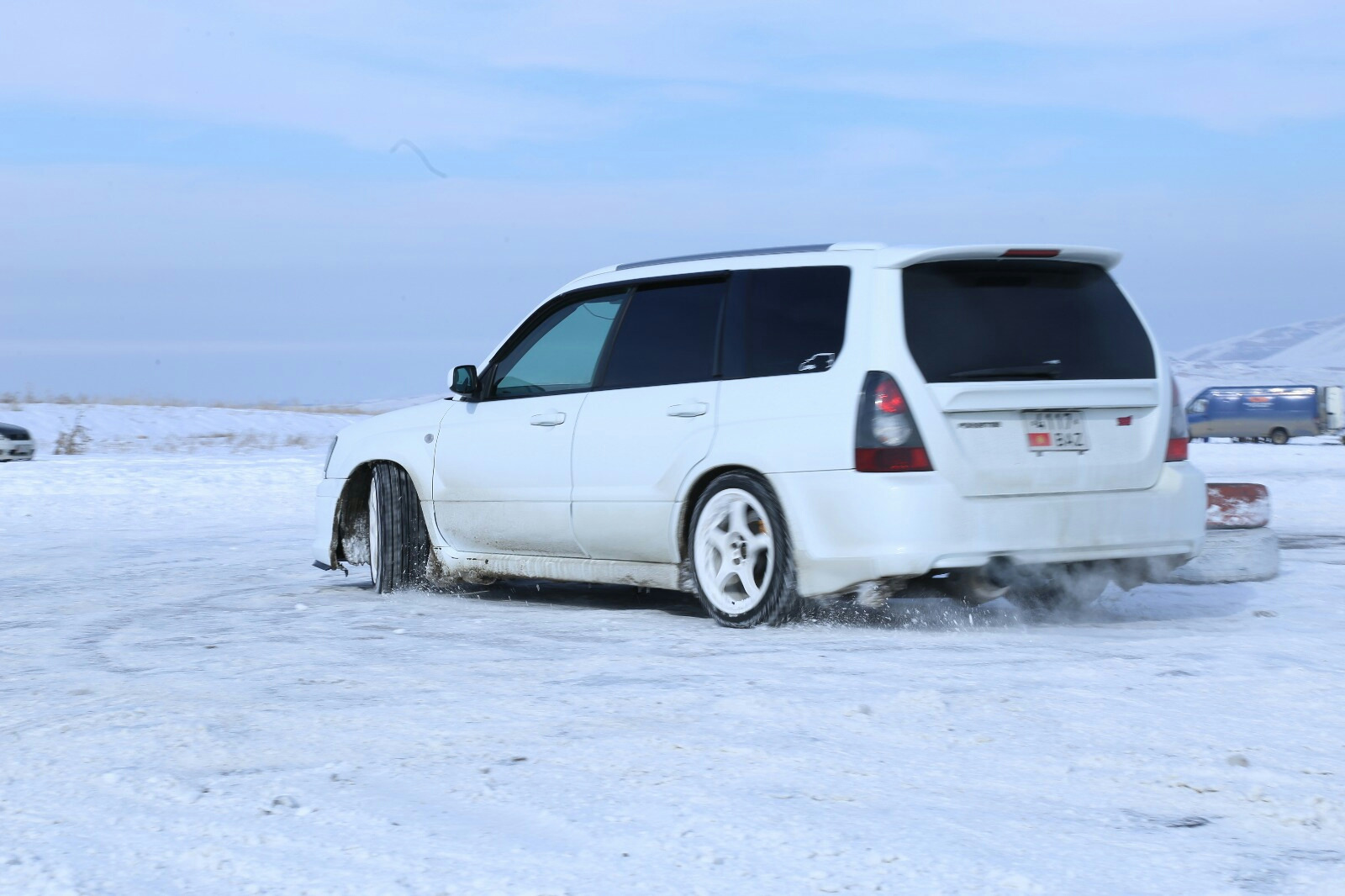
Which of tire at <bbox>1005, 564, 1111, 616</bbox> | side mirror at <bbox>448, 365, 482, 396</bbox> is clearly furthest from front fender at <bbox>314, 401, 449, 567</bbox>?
tire at <bbox>1005, 564, 1111, 616</bbox>

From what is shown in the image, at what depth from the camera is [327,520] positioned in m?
8.88

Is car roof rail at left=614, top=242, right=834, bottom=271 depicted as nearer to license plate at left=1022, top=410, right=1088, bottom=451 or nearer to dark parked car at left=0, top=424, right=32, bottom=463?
license plate at left=1022, top=410, right=1088, bottom=451

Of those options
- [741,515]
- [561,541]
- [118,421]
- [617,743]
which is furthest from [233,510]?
[118,421]

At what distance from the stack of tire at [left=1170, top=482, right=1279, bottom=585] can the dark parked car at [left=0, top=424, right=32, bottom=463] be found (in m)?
23.8

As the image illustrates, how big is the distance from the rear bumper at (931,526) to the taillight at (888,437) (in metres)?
0.04

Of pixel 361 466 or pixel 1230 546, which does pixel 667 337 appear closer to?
pixel 361 466

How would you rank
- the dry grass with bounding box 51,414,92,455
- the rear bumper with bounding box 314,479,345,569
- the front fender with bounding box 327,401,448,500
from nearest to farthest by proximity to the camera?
the front fender with bounding box 327,401,448,500, the rear bumper with bounding box 314,479,345,569, the dry grass with bounding box 51,414,92,455

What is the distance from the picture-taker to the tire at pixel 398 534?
27.5ft

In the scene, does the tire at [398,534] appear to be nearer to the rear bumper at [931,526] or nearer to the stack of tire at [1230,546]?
the rear bumper at [931,526]

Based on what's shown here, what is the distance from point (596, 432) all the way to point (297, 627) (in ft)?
5.51

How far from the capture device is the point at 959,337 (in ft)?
20.5

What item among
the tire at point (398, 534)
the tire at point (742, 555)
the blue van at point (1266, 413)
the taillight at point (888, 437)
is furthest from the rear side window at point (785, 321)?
the blue van at point (1266, 413)

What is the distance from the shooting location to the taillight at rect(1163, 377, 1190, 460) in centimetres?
667

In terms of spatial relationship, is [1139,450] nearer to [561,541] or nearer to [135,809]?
[561,541]
